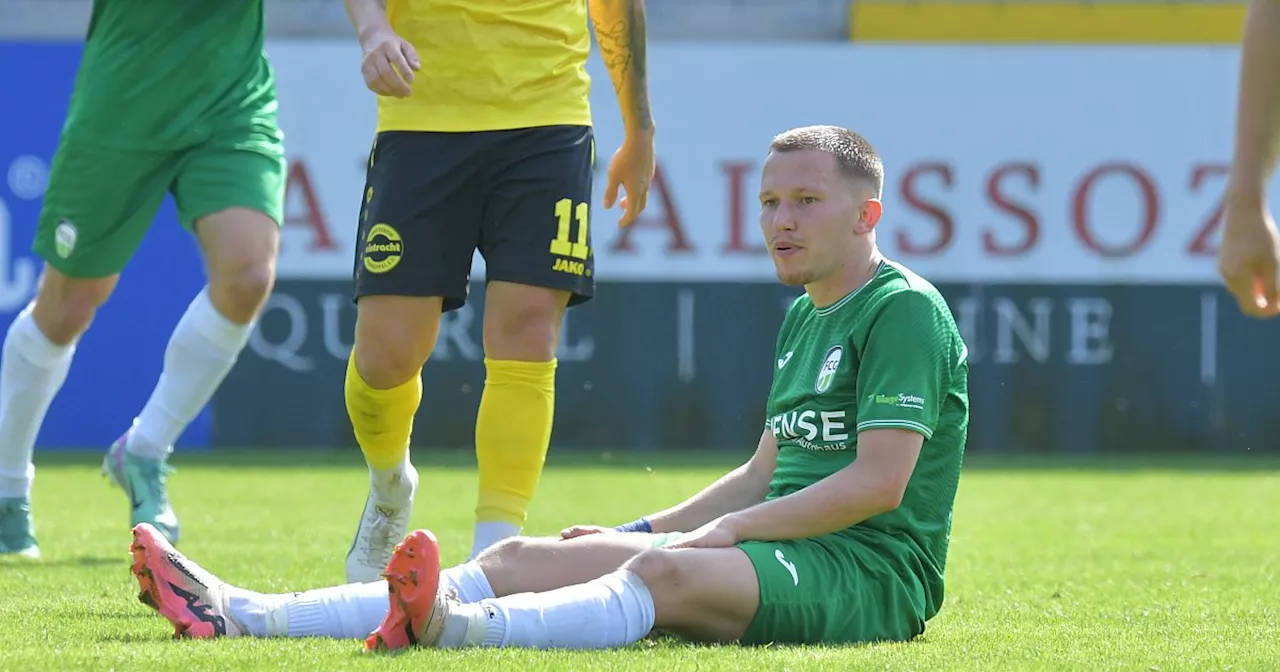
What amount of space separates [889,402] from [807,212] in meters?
0.42

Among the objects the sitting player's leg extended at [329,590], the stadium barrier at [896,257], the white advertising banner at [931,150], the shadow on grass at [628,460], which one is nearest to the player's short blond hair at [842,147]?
the sitting player's leg extended at [329,590]

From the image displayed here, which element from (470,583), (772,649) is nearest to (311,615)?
(470,583)

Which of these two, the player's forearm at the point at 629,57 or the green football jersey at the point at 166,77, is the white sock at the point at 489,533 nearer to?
the player's forearm at the point at 629,57

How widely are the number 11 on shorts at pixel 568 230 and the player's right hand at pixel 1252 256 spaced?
2.31 m

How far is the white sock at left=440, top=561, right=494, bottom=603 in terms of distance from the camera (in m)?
3.47

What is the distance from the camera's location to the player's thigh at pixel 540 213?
440cm

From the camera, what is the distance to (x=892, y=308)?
11.5 feet

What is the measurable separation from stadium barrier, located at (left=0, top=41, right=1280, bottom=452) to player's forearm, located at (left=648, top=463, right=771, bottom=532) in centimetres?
680

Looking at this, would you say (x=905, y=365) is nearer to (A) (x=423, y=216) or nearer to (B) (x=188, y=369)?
(A) (x=423, y=216)

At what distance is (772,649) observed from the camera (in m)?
3.38

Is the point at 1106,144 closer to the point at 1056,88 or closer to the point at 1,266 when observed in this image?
the point at 1056,88

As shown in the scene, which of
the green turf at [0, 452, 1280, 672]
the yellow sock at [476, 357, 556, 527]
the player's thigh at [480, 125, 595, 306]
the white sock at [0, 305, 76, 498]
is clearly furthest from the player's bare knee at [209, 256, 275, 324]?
the yellow sock at [476, 357, 556, 527]

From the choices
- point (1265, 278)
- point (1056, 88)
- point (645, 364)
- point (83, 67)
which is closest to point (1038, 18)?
point (1056, 88)

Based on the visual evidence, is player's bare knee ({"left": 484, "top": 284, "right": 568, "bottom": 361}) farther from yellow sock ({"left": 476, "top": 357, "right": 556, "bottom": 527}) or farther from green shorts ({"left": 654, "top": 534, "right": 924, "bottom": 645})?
green shorts ({"left": 654, "top": 534, "right": 924, "bottom": 645})
